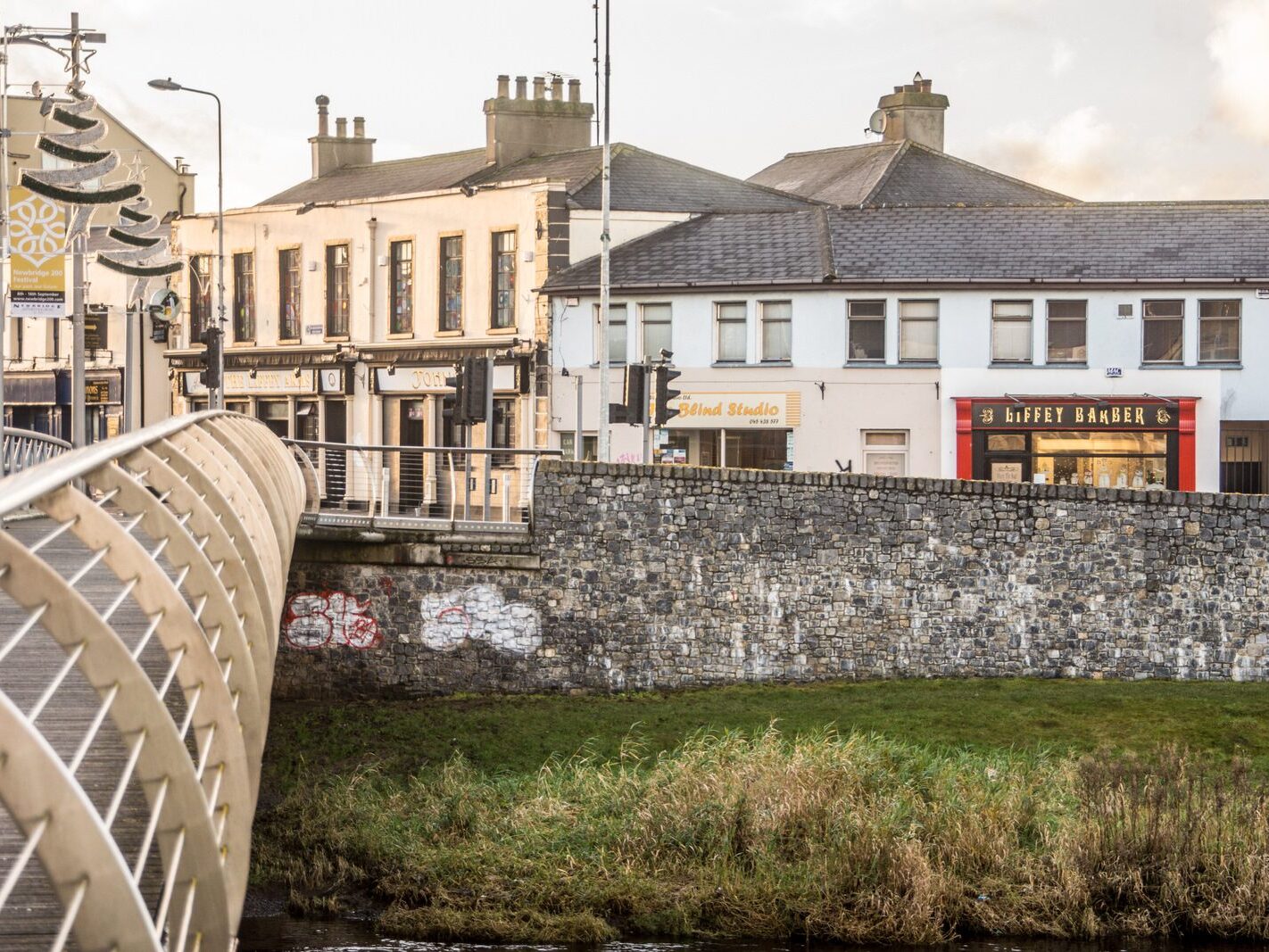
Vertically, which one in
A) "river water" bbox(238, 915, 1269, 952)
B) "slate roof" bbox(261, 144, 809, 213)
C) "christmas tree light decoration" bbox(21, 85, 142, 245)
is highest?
"slate roof" bbox(261, 144, 809, 213)

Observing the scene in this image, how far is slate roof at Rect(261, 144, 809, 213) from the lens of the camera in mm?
35094

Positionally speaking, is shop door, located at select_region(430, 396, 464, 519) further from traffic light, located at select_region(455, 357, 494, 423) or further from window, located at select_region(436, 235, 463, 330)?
window, located at select_region(436, 235, 463, 330)

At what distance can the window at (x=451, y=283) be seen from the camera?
116 ft

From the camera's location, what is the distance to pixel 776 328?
105 feet

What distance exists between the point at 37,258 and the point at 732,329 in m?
15.0

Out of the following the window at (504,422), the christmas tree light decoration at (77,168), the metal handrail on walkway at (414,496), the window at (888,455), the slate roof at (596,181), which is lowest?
the metal handrail on walkway at (414,496)

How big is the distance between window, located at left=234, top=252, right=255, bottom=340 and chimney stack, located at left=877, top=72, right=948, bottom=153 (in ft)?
50.8

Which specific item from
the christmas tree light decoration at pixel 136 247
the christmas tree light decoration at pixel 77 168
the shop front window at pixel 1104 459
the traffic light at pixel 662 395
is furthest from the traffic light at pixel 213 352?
the shop front window at pixel 1104 459

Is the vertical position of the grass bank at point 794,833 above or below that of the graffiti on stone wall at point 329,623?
below

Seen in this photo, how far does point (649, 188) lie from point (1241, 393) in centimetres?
1238

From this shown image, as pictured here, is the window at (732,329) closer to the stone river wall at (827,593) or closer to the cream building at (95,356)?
the stone river wall at (827,593)

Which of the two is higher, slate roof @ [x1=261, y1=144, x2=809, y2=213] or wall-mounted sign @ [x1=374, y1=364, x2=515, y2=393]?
slate roof @ [x1=261, y1=144, x2=809, y2=213]

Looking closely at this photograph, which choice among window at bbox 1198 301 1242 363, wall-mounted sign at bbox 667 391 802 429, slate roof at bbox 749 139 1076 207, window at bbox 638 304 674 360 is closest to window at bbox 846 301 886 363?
wall-mounted sign at bbox 667 391 802 429

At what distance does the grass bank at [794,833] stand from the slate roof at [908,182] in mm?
21586
